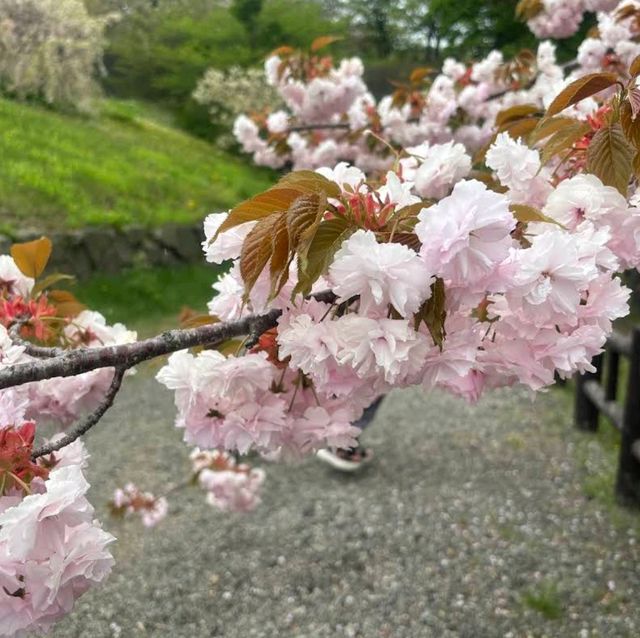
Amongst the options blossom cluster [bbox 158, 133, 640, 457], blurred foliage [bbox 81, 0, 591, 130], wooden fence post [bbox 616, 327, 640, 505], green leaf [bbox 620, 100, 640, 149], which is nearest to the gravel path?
wooden fence post [bbox 616, 327, 640, 505]

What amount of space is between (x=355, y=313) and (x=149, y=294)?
612 cm

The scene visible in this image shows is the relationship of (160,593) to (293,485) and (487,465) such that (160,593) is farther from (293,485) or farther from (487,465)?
(487,465)

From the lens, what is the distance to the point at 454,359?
2.37 ft

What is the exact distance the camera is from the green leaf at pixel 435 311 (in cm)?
A: 66

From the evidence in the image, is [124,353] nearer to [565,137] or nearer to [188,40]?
[565,137]

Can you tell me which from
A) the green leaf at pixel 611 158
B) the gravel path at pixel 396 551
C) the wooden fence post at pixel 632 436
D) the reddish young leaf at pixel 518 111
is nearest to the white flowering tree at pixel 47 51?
the gravel path at pixel 396 551

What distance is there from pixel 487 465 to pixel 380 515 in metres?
0.79

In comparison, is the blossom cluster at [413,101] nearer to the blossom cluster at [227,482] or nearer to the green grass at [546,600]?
the blossom cluster at [227,482]

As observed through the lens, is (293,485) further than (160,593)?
Yes

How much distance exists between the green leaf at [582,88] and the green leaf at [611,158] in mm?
45

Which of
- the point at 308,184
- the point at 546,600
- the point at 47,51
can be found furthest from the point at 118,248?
the point at 308,184

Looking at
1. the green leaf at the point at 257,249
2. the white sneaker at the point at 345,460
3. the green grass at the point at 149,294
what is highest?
the green leaf at the point at 257,249

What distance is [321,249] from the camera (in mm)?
652

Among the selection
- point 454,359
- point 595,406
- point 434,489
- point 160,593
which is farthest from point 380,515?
point 454,359
